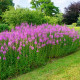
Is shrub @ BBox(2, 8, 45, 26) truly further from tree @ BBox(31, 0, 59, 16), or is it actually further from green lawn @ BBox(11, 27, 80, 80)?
tree @ BBox(31, 0, 59, 16)

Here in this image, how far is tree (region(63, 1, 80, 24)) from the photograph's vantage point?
27.5 metres

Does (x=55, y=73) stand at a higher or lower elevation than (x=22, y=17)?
lower

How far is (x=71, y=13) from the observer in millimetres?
27266

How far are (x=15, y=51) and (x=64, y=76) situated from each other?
1.66m

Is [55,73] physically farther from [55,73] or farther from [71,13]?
[71,13]

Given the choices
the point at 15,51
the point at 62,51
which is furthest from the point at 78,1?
the point at 15,51

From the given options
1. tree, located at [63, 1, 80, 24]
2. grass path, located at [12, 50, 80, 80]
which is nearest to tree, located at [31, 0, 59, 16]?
tree, located at [63, 1, 80, 24]

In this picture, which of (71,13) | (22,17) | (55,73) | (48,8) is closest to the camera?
(55,73)

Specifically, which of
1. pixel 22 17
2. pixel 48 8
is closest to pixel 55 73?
pixel 22 17

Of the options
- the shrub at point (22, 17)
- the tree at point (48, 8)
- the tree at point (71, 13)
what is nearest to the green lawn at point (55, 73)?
the shrub at point (22, 17)

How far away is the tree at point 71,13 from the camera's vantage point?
2753 centimetres

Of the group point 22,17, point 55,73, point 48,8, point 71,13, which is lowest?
point 55,73

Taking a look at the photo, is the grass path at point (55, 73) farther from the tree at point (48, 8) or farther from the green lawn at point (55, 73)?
the tree at point (48, 8)

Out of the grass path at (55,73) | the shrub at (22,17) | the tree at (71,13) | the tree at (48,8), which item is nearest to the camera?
the grass path at (55,73)
